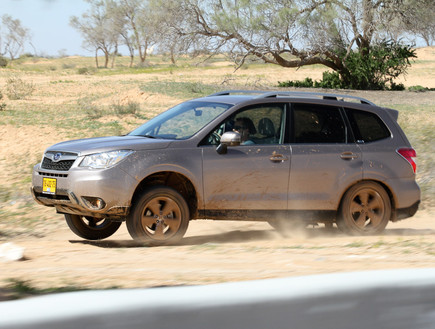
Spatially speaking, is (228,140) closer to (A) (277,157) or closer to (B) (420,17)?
(A) (277,157)

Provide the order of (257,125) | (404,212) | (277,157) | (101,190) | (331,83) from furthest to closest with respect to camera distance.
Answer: (331,83), (404,212), (257,125), (277,157), (101,190)

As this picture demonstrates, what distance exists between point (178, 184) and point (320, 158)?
68.8 inches

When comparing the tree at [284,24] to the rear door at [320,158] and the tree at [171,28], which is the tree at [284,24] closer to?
the tree at [171,28]

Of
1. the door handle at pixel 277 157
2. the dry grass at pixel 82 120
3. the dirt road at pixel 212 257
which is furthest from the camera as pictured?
the dry grass at pixel 82 120

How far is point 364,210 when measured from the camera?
9.02 m

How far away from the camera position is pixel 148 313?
2465 millimetres

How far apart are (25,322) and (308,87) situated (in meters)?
30.9

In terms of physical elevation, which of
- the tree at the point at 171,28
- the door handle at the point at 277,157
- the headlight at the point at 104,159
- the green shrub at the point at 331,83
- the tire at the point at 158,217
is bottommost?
the tire at the point at 158,217

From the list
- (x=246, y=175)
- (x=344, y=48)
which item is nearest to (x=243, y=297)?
(x=246, y=175)

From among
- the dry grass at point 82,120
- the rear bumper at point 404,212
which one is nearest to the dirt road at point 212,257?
the rear bumper at point 404,212

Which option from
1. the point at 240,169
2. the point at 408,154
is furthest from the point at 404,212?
the point at 240,169

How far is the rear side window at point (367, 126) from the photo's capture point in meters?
9.11

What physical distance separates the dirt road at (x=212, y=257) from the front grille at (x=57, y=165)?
0.89 metres

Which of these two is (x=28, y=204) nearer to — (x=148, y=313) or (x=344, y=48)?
(x=148, y=313)
